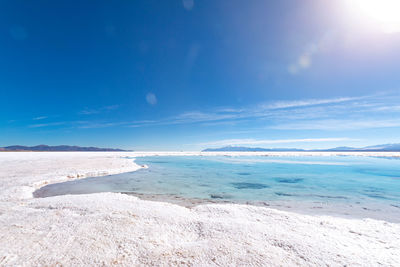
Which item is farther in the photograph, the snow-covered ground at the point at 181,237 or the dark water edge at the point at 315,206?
the dark water edge at the point at 315,206

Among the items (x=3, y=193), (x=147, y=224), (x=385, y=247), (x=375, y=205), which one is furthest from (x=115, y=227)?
(x=375, y=205)

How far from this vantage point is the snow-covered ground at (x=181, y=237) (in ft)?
9.70

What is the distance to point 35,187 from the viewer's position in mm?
9031

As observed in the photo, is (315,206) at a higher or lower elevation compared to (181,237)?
lower

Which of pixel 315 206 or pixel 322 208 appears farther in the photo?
pixel 315 206

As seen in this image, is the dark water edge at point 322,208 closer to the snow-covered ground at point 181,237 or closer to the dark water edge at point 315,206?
the dark water edge at point 315,206

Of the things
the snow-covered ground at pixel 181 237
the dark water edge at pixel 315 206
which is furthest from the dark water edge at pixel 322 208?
the snow-covered ground at pixel 181 237

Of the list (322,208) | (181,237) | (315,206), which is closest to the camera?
(181,237)

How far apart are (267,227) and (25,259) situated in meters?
4.40

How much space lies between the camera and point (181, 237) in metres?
3.78

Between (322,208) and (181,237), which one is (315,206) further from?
(181,237)

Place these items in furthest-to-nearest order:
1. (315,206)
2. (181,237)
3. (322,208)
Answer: (315,206)
(322,208)
(181,237)

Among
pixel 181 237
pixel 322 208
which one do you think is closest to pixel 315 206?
pixel 322 208

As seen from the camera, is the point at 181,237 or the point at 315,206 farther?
the point at 315,206
